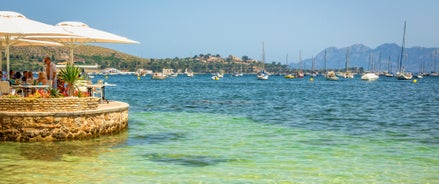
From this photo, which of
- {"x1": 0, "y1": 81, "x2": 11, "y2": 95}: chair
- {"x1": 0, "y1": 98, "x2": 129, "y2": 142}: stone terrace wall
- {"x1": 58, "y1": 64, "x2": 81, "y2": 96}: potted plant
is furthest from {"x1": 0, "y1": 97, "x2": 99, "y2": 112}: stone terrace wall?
{"x1": 0, "y1": 81, "x2": 11, "y2": 95}: chair

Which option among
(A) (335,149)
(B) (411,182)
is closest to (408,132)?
(A) (335,149)

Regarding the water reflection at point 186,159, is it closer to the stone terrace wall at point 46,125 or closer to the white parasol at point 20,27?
the stone terrace wall at point 46,125

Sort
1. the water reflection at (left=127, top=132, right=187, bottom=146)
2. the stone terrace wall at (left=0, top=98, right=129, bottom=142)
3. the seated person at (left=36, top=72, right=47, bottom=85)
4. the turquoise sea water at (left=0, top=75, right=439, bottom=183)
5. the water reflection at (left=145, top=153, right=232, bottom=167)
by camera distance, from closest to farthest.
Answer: the turquoise sea water at (left=0, top=75, right=439, bottom=183)
the water reflection at (left=145, top=153, right=232, bottom=167)
the stone terrace wall at (left=0, top=98, right=129, bottom=142)
the water reflection at (left=127, top=132, right=187, bottom=146)
the seated person at (left=36, top=72, right=47, bottom=85)

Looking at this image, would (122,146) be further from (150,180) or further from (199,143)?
(150,180)

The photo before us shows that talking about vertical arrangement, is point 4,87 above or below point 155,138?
above

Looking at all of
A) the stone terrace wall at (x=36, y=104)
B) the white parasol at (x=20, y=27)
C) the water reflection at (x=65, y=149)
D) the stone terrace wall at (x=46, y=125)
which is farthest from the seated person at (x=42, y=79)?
the water reflection at (x=65, y=149)

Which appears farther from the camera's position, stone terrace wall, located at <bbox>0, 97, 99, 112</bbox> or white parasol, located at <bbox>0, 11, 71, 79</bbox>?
white parasol, located at <bbox>0, 11, 71, 79</bbox>

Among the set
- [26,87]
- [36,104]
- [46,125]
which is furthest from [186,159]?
[26,87]

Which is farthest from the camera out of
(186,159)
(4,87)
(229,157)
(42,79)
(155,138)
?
(42,79)

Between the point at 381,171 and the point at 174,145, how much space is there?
6.07 meters

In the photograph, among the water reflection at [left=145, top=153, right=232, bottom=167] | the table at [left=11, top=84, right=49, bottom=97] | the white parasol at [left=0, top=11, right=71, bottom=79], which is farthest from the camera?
the table at [left=11, top=84, right=49, bottom=97]

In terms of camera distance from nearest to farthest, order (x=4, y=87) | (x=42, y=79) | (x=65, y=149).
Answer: (x=65, y=149)
(x=4, y=87)
(x=42, y=79)

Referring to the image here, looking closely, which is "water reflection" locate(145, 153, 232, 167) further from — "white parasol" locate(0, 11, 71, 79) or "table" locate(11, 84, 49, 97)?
"table" locate(11, 84, 49, 97)

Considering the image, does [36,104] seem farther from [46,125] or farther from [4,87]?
[4,87]
